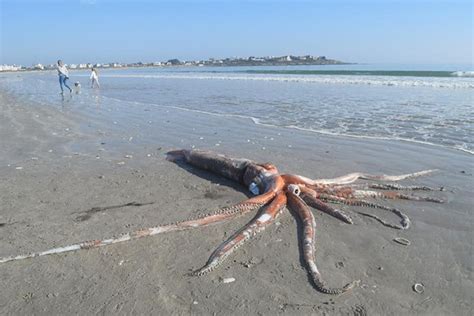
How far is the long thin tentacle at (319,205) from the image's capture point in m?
4.68

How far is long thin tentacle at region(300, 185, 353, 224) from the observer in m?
4.68

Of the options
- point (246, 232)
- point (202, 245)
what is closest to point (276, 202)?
point (246, 232)

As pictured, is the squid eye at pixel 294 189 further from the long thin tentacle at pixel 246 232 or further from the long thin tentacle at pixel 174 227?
the long thin tentacle at pixel 174 227

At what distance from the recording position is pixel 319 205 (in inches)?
194

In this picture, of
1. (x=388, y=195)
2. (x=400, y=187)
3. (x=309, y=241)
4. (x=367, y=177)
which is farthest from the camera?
(x=367, y=177)

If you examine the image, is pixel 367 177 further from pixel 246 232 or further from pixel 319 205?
pixel 246 232

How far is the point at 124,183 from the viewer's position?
241 inches

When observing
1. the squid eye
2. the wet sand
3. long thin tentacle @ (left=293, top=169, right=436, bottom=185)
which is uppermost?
the squid eye

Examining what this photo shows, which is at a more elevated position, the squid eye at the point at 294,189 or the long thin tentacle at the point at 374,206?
the squid eye at the point at 294,189

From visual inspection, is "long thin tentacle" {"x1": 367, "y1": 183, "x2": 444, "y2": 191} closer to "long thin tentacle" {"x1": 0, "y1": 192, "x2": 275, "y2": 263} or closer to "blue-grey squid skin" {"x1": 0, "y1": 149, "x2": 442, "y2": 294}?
"blue-grey squid skin" {"x1": 0, "y1": 149, "x2": 442, "y2": 294}

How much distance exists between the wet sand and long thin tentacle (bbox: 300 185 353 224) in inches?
3.4

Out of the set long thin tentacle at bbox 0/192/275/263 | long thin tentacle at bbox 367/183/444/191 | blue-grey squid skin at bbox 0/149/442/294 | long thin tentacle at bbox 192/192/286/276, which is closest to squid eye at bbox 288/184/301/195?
blue-grey squid skin at bbox 0/149/442/294

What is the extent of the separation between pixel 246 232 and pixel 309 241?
1.99ft

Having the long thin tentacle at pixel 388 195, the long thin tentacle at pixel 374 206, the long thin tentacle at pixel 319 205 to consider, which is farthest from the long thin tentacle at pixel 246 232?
the long thin tentacle at pixel 388 195
